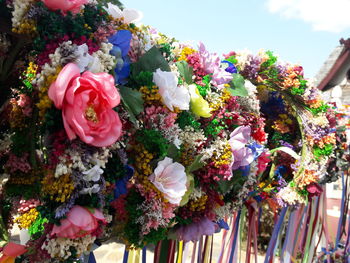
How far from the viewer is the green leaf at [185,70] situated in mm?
1564

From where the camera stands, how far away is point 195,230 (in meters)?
1.57

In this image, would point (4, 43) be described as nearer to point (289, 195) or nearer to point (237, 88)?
point (237, 88)

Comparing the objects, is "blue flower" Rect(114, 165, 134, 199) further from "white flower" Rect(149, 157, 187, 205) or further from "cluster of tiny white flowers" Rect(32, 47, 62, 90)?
"cluster of tiny white flowers" Rect(32, 47, 62, 90)

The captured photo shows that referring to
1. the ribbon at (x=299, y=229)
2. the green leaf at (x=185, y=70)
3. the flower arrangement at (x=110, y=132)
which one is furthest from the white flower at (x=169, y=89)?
the ribbon at (x=299, y=229)

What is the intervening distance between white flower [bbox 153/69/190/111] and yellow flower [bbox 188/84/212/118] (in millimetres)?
169

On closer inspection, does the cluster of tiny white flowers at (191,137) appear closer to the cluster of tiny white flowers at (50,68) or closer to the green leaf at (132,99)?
the green leaf at (132,99)

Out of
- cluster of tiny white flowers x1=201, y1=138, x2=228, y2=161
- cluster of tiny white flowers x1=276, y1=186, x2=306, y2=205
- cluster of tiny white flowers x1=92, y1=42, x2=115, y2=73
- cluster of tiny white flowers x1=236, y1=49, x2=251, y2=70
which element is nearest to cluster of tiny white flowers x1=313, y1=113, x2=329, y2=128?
cluster of tiny white flowers x1=276, y1=186, x2=306, y2=205

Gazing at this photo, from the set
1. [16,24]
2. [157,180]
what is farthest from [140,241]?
[16,24]

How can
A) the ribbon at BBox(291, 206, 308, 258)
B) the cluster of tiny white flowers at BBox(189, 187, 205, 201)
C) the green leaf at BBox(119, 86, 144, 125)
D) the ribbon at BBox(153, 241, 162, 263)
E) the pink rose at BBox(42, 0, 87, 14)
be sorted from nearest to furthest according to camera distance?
the pink rose at BBox(42, 0, 87, 14), the green leaf at BBox(119, 86, 144, 125), the cluster of tiny white flowers at BBox(189, 187, 205, 201), the ribbon at BBox(153, 241, 162, 263), the ribbon at BBox(291, 206, 308, 258)

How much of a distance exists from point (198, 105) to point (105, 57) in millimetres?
526

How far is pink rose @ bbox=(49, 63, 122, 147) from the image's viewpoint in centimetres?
97

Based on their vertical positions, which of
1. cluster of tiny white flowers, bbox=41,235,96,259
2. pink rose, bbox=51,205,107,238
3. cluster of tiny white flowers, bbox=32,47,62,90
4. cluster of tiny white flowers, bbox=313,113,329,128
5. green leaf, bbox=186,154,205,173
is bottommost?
cluster of tiny white flowers, bbox=41,235,96,259

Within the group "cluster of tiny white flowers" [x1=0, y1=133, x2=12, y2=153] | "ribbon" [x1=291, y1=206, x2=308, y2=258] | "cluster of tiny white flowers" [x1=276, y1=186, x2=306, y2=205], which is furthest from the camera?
"ribbon" [x1=291, y1=206, x2=308, y2=258]

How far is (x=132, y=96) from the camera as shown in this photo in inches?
47.4
